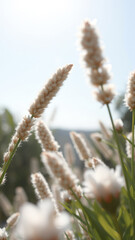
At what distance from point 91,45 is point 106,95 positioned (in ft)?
0.60

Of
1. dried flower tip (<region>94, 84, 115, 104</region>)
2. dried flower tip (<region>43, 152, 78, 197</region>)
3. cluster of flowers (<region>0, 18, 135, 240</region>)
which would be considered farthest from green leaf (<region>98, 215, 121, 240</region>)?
dried flower tip (<region>94, 84, 115, 104</region>)

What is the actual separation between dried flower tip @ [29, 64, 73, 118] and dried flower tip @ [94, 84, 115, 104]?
152mm

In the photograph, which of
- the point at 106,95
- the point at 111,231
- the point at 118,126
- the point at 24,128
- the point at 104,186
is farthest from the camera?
the point at 118,126

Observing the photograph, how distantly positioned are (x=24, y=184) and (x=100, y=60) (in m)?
6.43

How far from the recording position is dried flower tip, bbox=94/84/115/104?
870 mm

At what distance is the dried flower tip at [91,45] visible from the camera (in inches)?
30.6

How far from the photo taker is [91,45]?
2.54 feet

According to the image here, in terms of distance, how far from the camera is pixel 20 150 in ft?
23.1

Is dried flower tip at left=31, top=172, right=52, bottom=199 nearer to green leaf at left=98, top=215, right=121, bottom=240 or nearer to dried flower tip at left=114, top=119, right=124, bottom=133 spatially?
green leaf at left=98, top=215, right=121, bottom=240

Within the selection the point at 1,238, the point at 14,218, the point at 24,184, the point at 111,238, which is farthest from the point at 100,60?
the point at 24,184

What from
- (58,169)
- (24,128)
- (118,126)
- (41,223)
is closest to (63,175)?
(58,169)

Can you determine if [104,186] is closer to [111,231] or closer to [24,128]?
[111,231]

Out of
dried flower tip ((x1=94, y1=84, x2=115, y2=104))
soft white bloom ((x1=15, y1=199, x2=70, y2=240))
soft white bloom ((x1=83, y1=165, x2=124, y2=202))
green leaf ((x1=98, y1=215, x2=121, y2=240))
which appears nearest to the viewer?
soft white bloom ((x1=15, y1=199, x2=70, y2=240))

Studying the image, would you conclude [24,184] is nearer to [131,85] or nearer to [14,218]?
[14,218]
